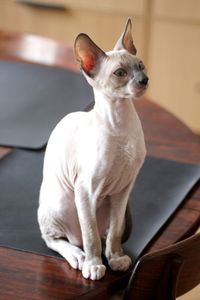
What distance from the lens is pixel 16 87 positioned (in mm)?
1925

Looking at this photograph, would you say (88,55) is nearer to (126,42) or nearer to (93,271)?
(126,42)

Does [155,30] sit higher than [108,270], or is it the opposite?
[108,270]

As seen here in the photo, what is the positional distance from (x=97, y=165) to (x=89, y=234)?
0.40ft

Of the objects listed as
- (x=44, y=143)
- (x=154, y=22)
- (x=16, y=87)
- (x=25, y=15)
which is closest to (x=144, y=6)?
(x=154, y=22)

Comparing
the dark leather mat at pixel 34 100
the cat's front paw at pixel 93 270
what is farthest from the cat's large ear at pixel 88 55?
the dark leather mat at pixel 34 100

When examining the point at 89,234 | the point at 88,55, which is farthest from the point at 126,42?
the point at 89,234

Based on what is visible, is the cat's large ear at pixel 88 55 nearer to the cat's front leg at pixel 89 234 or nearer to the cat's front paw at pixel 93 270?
the cat's front leg at pixel 89 234

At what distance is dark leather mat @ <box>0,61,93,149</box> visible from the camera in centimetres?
166

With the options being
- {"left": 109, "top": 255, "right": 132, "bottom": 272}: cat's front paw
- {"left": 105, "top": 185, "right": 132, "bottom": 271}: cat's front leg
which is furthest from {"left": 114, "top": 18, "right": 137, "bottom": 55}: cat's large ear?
{"left": 109, "top": 255, "right": 132, "bottom": 272}: cat's front paw

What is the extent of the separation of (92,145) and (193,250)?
0.79ft

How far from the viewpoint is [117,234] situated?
3.85 ft

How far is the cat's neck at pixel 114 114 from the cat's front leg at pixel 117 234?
0.12 m

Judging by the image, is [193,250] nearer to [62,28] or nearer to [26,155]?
[26,155]

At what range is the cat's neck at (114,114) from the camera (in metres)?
1.08
